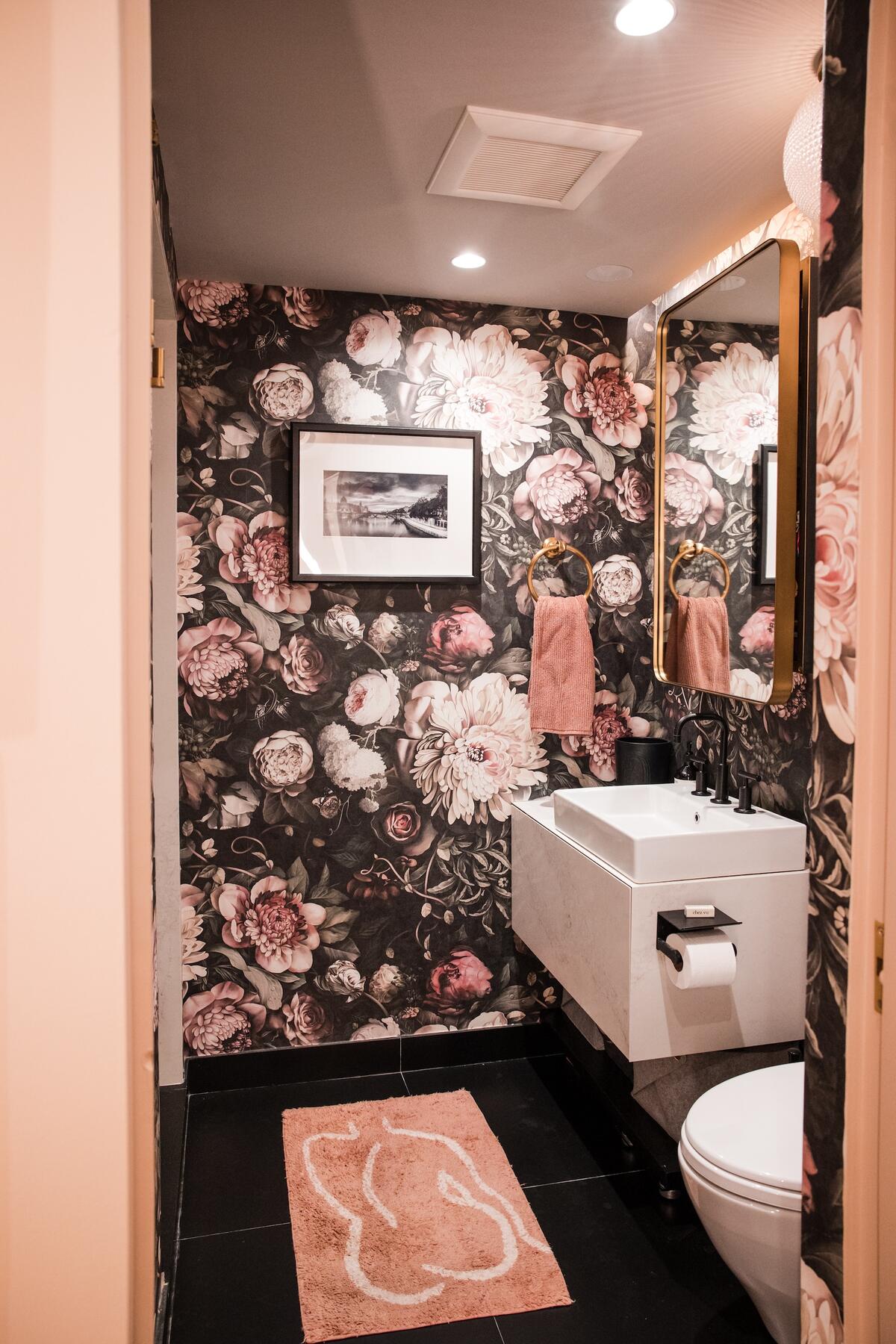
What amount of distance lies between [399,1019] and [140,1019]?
216 centimetres

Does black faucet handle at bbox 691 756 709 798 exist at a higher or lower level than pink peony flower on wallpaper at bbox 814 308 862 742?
lower

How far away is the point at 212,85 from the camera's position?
1.68 metres

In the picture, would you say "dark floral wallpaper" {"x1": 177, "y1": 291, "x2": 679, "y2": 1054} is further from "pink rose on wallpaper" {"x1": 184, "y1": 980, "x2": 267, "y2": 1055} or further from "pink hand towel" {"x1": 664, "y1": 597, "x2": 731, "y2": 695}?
"pink hand towel" {"x1": 664, "y1": 597, "x2": 731, "y2": 695}

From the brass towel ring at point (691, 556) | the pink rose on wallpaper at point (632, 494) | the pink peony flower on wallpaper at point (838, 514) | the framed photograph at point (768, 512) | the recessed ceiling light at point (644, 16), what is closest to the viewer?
the pink peony flower on wallpaper at point (838, 514)

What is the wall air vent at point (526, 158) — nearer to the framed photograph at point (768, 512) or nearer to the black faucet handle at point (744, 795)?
the framed photograph at point (768, 512)

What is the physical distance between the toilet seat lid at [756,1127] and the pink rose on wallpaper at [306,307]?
2354 mm

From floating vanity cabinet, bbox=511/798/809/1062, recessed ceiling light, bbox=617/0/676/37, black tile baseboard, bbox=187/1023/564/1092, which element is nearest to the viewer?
recessed ceiling light, bbox=617/0/676/37

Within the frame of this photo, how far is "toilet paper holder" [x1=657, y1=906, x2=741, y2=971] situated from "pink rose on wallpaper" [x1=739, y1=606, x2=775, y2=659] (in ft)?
2.16

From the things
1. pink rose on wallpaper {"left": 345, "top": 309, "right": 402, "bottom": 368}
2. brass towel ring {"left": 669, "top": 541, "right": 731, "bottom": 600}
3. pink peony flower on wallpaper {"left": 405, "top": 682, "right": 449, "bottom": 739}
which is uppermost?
pink rose on wallpaper {"left": 345, "top": 309, "right": 402, "bottom": 368}

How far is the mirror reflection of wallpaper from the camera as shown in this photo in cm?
225

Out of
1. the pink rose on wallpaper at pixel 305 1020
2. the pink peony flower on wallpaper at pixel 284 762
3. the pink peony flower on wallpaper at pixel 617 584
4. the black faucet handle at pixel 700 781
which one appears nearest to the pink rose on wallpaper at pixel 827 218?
the black faucet handle at pixel 700 781

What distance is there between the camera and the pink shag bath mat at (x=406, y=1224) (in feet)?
6.17

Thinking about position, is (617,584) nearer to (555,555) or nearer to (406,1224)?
(555,555)

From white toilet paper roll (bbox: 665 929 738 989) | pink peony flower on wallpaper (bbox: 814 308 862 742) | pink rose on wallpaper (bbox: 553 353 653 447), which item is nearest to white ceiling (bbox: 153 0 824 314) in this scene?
pink rose on wallpaper (bbox: 553 353 653 447)
